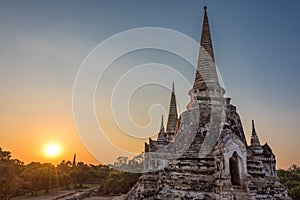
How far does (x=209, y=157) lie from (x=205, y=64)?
33.2ft

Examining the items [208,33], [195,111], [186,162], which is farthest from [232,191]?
[208,33]

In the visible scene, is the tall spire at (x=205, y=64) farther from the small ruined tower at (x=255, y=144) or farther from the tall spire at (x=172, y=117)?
the tall spire at (x=172, y=117)

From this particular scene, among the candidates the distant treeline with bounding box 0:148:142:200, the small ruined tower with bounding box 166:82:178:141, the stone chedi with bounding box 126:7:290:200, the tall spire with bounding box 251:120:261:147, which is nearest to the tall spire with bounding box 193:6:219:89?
the stone chedi with bounding box 126:7:290:200

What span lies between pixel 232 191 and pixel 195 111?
774cm

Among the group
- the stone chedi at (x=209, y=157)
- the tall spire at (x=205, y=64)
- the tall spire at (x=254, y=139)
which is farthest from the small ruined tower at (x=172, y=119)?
the tall spire at (x=254, y=139)

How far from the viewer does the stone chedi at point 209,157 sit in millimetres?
16641

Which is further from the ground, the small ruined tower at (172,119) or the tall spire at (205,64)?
the tall spire at (205,64)

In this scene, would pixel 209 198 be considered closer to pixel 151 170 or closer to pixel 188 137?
pixel 188 137

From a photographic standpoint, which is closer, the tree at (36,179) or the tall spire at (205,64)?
the tall spire at (205,64)

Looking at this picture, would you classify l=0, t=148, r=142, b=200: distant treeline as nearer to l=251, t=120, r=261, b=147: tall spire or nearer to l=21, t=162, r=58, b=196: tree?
l=21, t=162, r=58, b=196: tree

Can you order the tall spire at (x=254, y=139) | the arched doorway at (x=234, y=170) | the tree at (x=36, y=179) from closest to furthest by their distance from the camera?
the arched doorway at (x=234, y=170) < the tall spire at (x=254, y=139) < the tree at (x=36, y=179)

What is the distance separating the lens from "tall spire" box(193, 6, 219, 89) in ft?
78.6

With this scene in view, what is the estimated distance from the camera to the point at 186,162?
18.6 metres

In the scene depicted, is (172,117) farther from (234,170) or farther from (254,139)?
(234,170)
